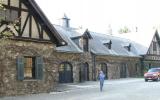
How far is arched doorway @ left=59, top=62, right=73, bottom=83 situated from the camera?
34531mm

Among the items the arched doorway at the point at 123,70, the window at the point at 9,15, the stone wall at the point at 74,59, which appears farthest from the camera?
the arched doorway at the point at 123,70

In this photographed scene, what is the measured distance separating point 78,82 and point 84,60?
12.1 feet

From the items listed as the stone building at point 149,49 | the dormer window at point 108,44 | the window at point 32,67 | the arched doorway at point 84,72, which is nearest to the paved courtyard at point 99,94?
the window at point 32,67

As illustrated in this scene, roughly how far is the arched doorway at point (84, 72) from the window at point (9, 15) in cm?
1546

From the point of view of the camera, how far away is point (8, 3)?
2269 cm

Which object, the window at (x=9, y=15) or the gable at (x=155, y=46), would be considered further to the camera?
the gable at (x=155, y=46)

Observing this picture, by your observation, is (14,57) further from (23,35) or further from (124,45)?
(124,45)

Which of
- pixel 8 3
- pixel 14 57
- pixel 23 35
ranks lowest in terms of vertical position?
pixel 14 57

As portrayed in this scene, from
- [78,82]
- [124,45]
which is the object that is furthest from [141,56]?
[78,82]

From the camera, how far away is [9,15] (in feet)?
74.5

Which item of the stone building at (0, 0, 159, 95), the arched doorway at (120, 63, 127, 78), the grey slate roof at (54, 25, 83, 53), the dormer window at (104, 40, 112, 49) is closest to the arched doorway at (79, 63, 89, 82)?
the grey slate roof at (54, 25, 83, 53)

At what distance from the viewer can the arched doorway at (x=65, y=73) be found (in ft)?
113

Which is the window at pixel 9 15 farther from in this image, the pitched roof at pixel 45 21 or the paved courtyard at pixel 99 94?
the paved courtyard at pixel 99 94

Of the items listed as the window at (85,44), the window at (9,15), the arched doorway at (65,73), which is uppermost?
the window at (9,15)
